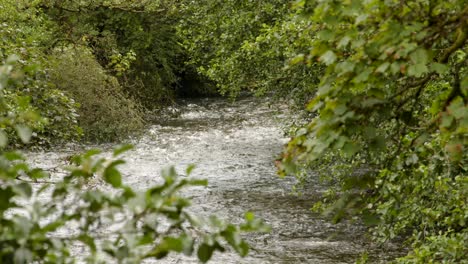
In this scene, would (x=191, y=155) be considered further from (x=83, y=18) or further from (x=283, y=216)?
(x=83, y=18)

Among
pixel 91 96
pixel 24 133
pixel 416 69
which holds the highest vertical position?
pixel 24 133

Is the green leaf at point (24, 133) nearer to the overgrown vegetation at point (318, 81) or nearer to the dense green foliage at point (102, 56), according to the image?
the overgrown vegetation at point (318, 81)

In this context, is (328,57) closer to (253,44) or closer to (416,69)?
(416,69)

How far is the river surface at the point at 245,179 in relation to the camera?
434 inches

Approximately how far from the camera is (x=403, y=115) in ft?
13.6

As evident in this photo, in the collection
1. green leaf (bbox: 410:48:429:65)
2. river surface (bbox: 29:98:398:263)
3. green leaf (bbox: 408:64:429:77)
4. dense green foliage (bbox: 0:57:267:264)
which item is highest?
green leaf (bbox: 410:48:429:65)

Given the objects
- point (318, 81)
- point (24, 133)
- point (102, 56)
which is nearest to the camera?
point (24, 133)

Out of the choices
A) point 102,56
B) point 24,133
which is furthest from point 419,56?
point 102,56

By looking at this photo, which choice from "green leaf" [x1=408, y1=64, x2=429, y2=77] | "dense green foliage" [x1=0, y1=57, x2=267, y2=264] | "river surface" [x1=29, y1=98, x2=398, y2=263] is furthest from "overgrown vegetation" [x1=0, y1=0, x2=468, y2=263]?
"river surface" [x1=29, y1=98, x2=398, y2=263]

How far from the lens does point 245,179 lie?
15.9 m

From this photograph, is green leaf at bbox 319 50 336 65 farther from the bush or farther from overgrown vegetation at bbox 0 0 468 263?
the bush

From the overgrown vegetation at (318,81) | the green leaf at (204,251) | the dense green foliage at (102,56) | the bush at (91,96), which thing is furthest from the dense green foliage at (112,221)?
the bush at (91,96)

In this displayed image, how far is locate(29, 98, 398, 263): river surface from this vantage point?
11031mm

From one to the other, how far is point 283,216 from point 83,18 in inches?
556
